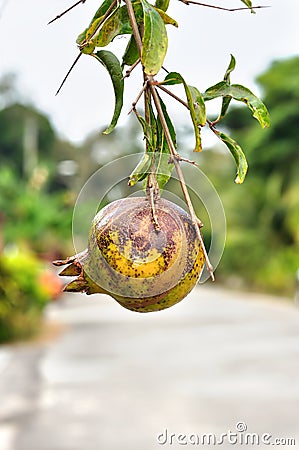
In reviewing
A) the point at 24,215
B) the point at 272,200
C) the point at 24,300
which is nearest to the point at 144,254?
the point at 24,300

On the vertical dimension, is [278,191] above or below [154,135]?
below

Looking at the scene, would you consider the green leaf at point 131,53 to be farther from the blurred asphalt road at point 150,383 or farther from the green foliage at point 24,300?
the green foliage at point 24,300

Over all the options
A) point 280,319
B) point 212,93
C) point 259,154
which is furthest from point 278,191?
point 212,93

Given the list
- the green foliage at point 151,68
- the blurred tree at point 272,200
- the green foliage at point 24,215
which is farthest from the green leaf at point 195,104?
the blurred tree at point 272,200

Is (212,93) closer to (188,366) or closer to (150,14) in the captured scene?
(150,14)

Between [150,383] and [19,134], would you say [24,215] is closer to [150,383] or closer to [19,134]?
[150,383]

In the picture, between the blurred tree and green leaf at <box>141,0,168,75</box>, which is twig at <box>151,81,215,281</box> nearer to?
green leaf at <box>141,0,168,75</box>

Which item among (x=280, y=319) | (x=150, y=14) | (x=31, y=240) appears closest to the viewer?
(x=150, y=14)
